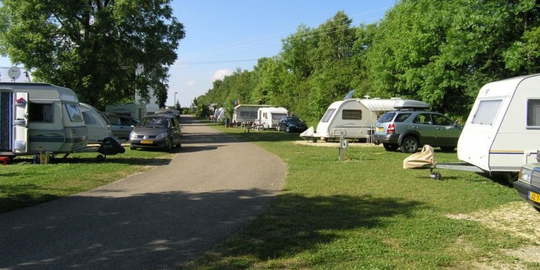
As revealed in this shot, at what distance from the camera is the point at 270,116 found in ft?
137

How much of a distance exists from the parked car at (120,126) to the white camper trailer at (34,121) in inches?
419

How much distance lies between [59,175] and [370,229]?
8281 millimetres

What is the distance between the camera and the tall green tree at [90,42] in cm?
2447

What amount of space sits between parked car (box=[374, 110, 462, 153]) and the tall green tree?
53.9ft

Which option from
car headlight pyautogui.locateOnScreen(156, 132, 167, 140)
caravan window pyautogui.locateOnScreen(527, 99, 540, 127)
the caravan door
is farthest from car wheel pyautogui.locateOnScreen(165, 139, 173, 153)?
caravan window pyautogui.locateOnScreen(527, 99, 540, 127)

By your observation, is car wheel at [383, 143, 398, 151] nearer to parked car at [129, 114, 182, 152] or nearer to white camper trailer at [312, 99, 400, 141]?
white camper trailer at [312, 99, 400, 141]

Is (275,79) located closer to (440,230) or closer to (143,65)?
(143,65)

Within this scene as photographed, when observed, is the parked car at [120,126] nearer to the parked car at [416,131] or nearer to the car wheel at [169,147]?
the car wheel at [169,147]

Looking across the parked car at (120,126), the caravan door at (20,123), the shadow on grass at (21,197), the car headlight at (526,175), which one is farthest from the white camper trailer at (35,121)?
the car headlight at (526,175)

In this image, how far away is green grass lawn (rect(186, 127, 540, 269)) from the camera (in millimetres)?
4836

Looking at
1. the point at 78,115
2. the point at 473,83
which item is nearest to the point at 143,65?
the point at 78,115

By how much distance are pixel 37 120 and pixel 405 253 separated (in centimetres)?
1242

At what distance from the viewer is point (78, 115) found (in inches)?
594

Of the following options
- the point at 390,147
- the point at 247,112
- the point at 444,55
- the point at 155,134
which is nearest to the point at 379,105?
the point at 444,55
